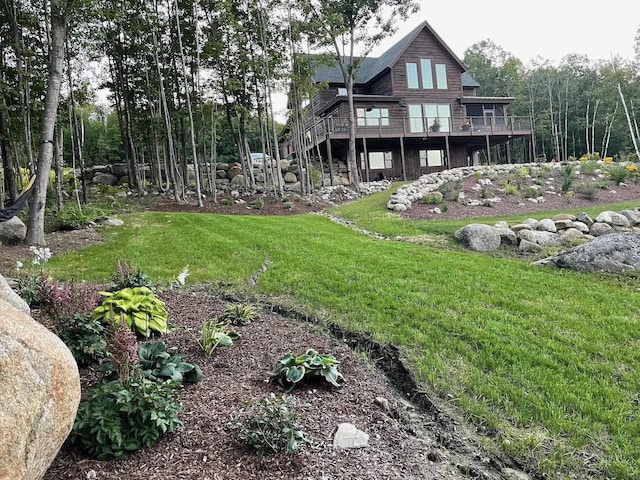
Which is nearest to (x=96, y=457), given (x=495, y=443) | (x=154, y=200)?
(x=495, y=443)

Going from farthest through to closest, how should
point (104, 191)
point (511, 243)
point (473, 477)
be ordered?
point (104, 191) < point (511, 243) < point (473, 477)

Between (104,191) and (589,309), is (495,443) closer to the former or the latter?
(589,309)

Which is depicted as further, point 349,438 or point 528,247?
point 528,247

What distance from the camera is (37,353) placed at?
5.04 ft

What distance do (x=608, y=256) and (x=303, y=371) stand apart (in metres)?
5.02

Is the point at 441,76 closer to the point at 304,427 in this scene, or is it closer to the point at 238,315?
the point at 238,315

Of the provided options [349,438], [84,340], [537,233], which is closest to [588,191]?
[537,233]

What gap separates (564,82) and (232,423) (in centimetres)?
4047

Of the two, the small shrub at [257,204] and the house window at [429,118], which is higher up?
the house window at [429,118]

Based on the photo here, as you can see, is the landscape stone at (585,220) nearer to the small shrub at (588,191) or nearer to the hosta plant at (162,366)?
the small shrub at (588,191)

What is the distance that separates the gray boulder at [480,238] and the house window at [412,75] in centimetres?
1671

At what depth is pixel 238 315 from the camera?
3852 mm

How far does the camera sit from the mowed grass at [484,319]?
234 cm

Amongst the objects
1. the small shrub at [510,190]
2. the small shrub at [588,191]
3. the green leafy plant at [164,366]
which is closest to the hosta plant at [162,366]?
the green leafy plant at [164,366]
